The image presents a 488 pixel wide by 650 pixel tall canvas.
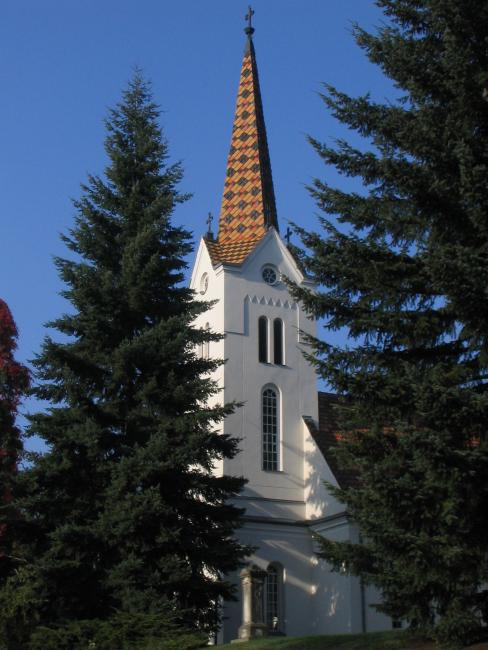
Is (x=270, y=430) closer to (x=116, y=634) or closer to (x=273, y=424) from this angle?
(x=273, y=424)

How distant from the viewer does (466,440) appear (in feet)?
38.9

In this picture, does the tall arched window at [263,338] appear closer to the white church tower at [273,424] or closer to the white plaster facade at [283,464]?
the white church tower at [273,424]

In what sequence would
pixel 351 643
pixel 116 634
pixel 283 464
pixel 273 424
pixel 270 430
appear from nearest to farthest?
pixel 351 643 → pixel 116 634 → pixel 283 464 → pixel 270 430 → pixel 273 424

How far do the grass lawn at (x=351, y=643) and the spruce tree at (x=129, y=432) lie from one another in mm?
1515

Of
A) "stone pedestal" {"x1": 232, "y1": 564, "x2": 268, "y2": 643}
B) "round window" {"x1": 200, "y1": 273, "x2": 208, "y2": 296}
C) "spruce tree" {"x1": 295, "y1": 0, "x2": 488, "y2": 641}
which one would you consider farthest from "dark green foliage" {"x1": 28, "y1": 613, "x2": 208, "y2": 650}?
"round window" {"x1": 200, "y1": 273, "x2": 208, "y2": 296}

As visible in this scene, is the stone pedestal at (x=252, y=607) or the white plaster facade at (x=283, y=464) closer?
the stone pedestal at (x=252, y=607)

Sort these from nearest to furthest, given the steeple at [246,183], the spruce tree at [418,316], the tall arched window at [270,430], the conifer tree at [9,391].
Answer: the spruce tree at [418,316]
the conifer tree at [9,391]
the tall arched window at [270,430]
the steeple at [246,183]

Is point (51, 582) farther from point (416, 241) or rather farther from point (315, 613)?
point (315, 613)

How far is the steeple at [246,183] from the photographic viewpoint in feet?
109

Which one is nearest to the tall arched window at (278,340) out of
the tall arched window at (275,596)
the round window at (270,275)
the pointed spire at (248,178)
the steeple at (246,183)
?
the round window at (270,275)

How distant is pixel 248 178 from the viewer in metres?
35.1

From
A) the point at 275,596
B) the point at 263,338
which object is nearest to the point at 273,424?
the point at 263,338

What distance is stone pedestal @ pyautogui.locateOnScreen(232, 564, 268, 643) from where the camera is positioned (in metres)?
22.1

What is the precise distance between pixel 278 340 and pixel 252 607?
36.5 feet
